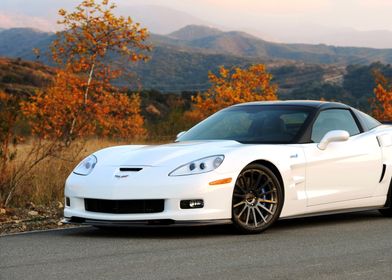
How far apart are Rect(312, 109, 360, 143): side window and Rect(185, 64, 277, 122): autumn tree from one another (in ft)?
78.0

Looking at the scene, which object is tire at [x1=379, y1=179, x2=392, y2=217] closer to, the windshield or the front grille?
the windshield

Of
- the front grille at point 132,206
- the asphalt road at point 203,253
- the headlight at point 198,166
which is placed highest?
the headlight at point 198,166

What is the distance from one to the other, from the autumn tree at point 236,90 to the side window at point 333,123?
78.0 ft

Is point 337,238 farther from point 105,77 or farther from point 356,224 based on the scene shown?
point 105,77

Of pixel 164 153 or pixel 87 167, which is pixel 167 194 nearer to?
pixel 164 153

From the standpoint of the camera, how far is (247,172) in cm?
812

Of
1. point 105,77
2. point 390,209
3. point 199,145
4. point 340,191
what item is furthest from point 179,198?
point 105,77

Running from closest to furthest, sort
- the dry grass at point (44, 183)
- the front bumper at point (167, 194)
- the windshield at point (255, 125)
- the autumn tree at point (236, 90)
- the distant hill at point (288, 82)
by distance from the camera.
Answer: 1. the front bumper at point (167, 194)
2. the windshield at point (255, 125)
3. the dry grass at point (44, 183)
4. the autumn tree at point (236, 90)
5. the distant hill at point (288, 82)

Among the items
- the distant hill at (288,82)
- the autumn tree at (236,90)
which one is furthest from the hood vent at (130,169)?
the distant hill at (288,82)

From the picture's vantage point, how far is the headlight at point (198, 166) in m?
7.86

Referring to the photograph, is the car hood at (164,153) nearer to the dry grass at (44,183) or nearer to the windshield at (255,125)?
the windshield at (255,125)

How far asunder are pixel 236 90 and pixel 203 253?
27.7 metres

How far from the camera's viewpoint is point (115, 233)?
8.35 metres

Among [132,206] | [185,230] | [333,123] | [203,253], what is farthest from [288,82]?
[203,253]
